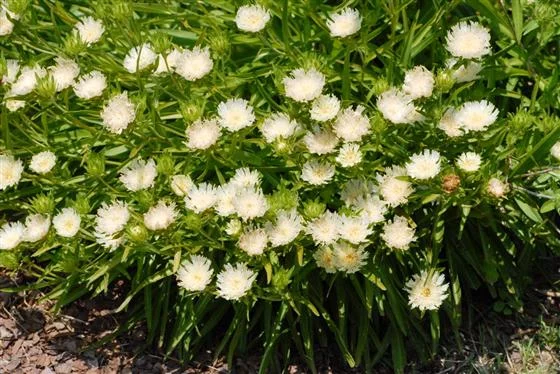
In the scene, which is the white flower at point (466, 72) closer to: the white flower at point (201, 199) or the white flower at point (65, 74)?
the white flower at point (201, 199)

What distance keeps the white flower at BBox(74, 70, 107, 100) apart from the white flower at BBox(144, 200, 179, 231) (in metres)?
0.47

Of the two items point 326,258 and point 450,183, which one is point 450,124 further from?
point 326,258

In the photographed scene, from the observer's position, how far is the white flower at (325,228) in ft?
9.78

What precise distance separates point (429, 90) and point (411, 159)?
235mm

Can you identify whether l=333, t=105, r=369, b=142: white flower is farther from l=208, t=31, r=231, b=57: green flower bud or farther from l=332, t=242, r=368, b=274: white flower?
l=208, t=31, r=231, b=57: green flower bud

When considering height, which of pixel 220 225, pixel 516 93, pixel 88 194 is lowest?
pixel 220 225

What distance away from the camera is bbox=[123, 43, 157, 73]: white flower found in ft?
10.6

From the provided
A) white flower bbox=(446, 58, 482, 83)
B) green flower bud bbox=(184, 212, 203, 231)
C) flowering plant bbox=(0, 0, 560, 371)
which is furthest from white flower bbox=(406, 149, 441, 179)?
green flower bud bbox=(184, 212, 203, 231)

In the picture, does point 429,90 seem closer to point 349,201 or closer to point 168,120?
point 349,201

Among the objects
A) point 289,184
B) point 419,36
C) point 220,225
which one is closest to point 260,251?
point 220,225

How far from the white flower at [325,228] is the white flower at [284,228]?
43 mm

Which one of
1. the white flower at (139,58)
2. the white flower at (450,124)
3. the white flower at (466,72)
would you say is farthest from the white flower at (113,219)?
the white flower at (466,72)

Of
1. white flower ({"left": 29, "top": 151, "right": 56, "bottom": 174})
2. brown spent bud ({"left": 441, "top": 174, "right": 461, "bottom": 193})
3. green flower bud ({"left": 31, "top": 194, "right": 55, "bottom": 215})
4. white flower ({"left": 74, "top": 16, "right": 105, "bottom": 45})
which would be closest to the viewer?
brown spent bud ({"left": 441, "top": 174, "right": 461, "bottom": 193})

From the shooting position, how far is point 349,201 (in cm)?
320
